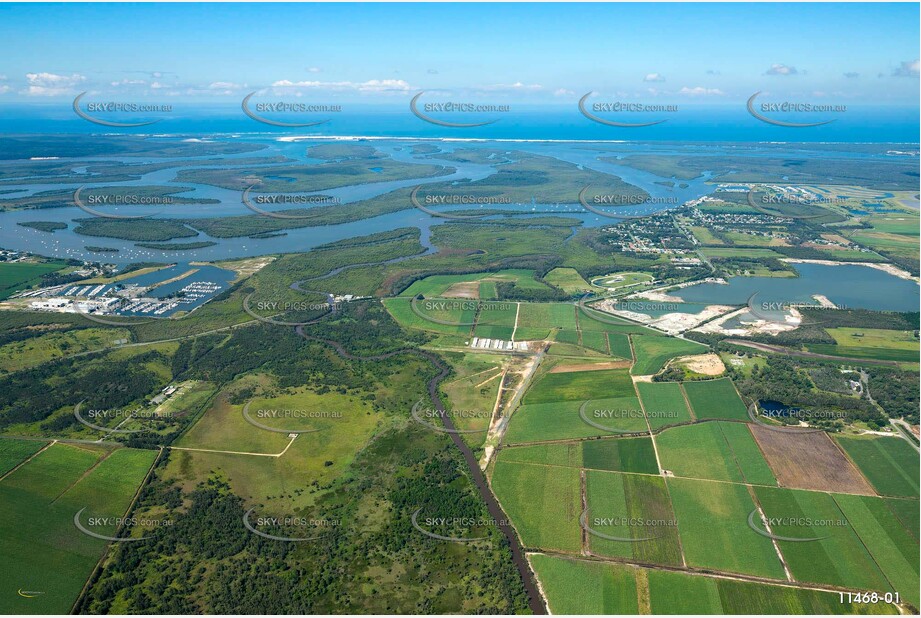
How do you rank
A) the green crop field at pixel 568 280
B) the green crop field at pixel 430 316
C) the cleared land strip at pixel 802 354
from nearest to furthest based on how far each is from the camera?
1. the cleared land strip at pixel 802 354
2. the green crop field at pixel 430 316
3. the green crop field at pixel 568 280

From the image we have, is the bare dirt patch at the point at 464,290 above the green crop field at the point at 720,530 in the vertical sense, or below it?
below

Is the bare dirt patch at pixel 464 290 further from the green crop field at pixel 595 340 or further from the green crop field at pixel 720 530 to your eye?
the green crop field at pixel 720 530

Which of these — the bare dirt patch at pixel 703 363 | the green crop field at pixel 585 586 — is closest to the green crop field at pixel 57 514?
the green crop field at pixel 585 586

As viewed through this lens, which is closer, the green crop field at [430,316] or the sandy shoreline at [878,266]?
the green crop field at [430,316]

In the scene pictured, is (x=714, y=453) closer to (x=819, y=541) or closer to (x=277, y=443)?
(x=819, y=541)

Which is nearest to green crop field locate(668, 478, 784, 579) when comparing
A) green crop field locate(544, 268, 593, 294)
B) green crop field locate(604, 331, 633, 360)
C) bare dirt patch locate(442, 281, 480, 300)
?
green crop field locate(604, 331, 633, 360)
